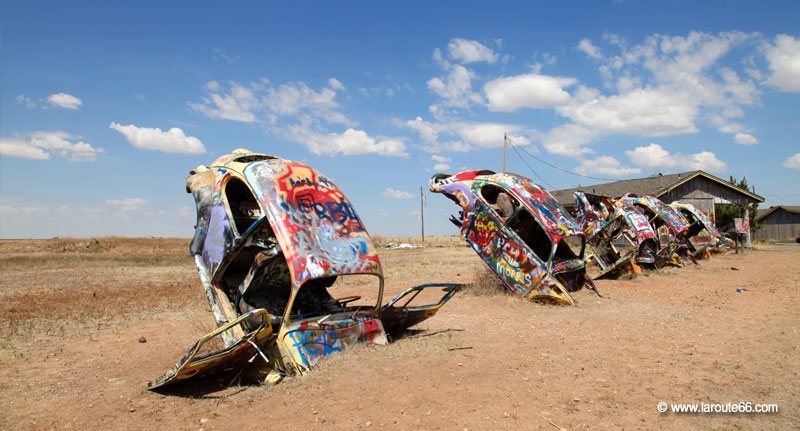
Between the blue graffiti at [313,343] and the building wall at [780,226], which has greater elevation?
the building wall at [780,226]

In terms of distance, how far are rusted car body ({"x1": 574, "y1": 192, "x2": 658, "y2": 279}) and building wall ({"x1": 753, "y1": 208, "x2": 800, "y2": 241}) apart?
103ft

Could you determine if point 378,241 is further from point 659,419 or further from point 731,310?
point 659,419

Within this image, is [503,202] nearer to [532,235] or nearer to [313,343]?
[532,235]

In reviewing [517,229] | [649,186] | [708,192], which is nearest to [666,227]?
[517,229]

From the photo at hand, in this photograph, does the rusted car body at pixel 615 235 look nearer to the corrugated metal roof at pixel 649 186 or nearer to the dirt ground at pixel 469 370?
the dirt ground at pixel 469 370

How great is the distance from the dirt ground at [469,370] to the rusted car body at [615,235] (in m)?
3.63

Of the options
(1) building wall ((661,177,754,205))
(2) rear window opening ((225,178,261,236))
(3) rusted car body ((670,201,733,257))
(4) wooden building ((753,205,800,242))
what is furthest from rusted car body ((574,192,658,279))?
(4) wooden building ((753,205,800,242))

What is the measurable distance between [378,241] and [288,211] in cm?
4567

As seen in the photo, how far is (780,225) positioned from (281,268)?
48.5 meters

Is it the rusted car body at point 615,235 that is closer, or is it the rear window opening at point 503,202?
the rear window opening at point 503,202

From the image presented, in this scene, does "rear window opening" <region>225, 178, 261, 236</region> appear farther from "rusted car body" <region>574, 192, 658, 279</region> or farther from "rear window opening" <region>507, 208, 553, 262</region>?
"rusted car body" <region>574, 192, 658, 279</region>

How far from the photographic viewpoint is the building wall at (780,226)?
42531mm

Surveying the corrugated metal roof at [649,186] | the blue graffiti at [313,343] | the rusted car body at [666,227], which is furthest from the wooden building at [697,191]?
the blue graffiti at [313,343]

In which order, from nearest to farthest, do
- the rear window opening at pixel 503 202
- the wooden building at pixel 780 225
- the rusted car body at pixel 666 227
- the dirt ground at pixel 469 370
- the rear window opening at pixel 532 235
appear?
1. the dirt ground at pixel 469 370
2. the rear window opening at pixel 503 202
3. the rear window opening at pixel 532 235
4. the rusted car body at pixel 666 227
5. the wooden building at pixel 780 225
